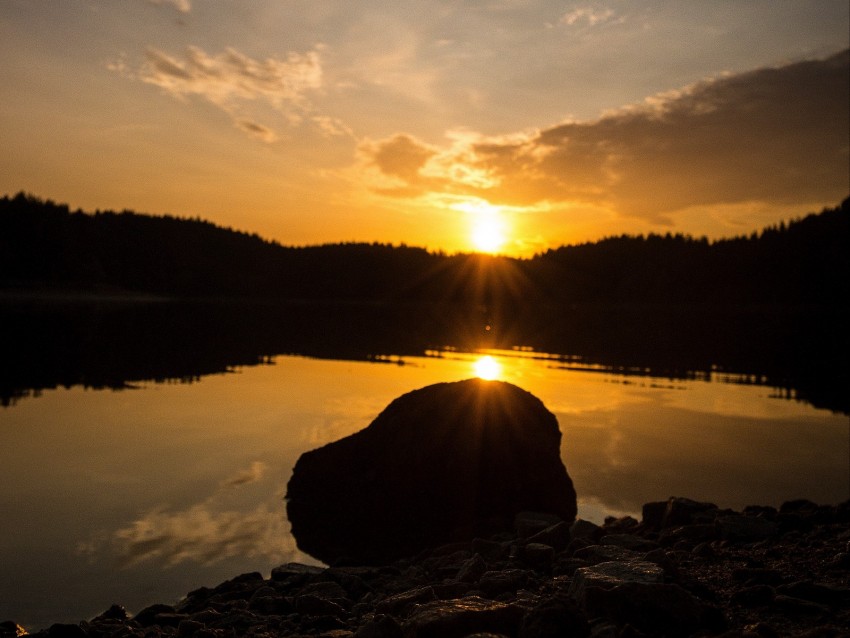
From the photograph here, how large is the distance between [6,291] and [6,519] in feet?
422

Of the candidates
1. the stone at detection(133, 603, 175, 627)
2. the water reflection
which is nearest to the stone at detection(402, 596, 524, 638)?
the stone at detection(133, 603, 175, 627)

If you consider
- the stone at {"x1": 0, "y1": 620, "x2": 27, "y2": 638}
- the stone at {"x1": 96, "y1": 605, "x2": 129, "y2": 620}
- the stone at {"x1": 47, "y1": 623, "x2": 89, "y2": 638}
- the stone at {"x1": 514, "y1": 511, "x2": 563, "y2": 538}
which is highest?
the stone at {"x1": 47, "y1": 623, "x2": 89, "y2": 638}

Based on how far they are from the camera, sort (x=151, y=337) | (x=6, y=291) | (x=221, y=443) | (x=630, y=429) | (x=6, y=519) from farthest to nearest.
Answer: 1. (x=6, y=291)
2. (x=151, y=337)
3. (x=630, y=429)
4. (x=221, y=443)
5. (x=6, y=519)

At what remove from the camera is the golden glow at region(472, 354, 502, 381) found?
2774 centimetres

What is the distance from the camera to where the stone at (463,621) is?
4.83 m

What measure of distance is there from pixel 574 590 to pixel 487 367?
25553mm

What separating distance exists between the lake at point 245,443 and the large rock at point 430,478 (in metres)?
0.72

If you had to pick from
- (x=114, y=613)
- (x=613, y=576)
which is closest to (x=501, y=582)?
(x=613, y=576)

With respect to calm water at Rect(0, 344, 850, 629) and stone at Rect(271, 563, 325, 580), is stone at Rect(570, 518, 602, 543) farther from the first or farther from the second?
stone at Rect(271, 563, 325, 580)

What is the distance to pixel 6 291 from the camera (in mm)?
116875

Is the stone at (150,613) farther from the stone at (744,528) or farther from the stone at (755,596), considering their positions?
the stone at (744,528)

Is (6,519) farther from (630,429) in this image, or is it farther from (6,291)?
(6,291)

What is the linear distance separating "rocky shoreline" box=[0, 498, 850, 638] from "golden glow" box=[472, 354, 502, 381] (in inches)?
691

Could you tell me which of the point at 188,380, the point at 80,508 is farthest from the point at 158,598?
the point at 188,380
